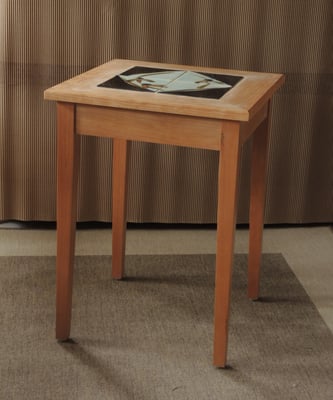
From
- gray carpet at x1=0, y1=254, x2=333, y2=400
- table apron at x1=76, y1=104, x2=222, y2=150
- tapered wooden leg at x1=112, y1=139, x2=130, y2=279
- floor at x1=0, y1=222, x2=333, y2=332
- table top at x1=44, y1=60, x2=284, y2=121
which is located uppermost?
table top at x1=44, y1=60, x2=284, y2=121

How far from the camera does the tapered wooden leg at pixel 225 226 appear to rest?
5.27ft

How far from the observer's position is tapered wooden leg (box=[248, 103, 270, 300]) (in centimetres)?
194

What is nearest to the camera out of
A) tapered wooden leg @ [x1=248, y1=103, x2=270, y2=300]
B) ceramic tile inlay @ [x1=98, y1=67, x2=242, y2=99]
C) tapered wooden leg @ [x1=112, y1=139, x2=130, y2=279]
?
ceramic tile inlay @ [x1=98, y1=67, x2=242, y2=99]

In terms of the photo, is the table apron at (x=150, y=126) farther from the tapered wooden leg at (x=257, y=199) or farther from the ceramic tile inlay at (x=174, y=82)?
the tapered wooden leg at (x=257, y=199)

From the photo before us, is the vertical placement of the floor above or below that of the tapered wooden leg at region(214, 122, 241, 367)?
below

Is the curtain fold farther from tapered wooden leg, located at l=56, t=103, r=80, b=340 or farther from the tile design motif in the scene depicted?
tapered wooden leg, located at l=56, t=103, r=80, b=340

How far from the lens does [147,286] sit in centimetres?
214

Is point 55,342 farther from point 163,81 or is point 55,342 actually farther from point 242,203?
point 242,203

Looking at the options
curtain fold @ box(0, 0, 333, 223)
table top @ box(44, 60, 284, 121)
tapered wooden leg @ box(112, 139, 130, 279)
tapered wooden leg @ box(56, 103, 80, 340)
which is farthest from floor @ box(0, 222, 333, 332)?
table top @ box(44, 60, 284, 121)

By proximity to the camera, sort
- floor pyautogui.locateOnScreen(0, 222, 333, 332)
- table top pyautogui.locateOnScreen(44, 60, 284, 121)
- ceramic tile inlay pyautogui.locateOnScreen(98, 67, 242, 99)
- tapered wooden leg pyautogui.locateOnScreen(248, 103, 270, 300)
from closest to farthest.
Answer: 1. table top pyautogui.locateOnScreen(44, 60, 284, 121)
2. ceramic tile inlay pyautogui.locateOnScreen(98, 67, 242, 99)
3. tapered wooden leg pyautogui.locateOnScreen(248, 103, 270, 300)
4. floor pyautogui.locateOnScreen(0, 222, 333, 332)

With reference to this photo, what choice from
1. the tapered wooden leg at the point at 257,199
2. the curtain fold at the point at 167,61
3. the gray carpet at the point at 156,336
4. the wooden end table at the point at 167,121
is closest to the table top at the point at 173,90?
the wooden end table at the point at 167,121

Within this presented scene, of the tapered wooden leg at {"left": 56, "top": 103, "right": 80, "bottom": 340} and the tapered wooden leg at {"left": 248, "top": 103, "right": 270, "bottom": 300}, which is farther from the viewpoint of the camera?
the tapered wooden leg at {"left": 248, "top": 103, "right": 270, "bottom": 300}

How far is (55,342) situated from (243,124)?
2.14 feet

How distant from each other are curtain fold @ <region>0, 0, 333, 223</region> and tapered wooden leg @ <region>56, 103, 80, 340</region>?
2.24ft
